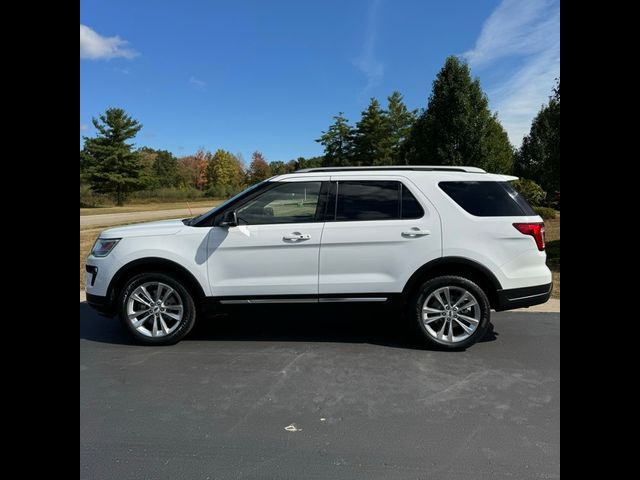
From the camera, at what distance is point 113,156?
4266 cm

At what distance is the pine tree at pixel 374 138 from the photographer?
4000 centimetres

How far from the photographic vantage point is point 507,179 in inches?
179

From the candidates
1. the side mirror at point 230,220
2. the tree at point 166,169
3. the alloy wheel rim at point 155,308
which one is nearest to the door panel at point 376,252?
the side mirror at point 230,220

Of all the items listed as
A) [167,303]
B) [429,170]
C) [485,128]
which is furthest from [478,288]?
[485,128]

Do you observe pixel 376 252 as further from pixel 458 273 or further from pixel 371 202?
pixel 458 273

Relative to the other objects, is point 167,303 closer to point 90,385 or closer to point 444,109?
point 90,385

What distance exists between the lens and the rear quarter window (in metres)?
4.45

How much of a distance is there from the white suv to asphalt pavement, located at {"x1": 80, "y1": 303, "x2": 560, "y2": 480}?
0.33 meters

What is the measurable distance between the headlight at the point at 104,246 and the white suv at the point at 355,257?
0.09ft

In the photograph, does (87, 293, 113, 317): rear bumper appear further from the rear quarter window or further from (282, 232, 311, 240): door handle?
the rear quarter window

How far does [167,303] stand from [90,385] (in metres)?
1.08

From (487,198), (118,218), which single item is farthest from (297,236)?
(118,218)

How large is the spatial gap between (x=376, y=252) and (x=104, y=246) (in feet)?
9.41

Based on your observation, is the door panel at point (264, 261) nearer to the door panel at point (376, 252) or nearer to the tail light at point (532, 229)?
the door panel at point (376, 252)
